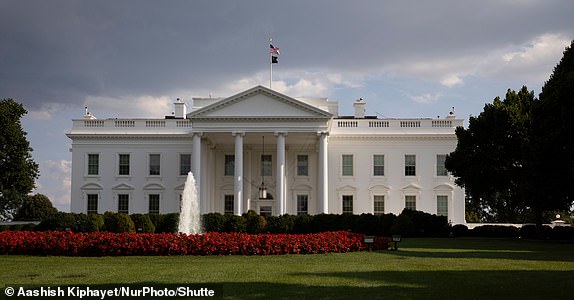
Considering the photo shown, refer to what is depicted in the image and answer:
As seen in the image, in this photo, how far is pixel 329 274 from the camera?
1597cm

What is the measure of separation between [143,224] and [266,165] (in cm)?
1593

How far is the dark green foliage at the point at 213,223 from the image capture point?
129 ft

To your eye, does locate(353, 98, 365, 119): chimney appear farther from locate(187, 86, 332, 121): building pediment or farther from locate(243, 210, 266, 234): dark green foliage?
locate(243, 210, 266, 234): dark green foliage

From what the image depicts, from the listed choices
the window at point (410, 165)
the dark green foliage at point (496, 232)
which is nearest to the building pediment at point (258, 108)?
the window at point (410, 165)

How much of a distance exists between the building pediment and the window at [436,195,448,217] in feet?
38.9

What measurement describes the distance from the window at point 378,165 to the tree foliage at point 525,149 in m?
7.54

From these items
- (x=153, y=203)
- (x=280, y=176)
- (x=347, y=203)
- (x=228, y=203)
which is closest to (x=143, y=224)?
(x=280, y=176)

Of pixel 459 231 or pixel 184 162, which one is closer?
pixel 459 231

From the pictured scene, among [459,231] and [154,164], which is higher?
[154,164]

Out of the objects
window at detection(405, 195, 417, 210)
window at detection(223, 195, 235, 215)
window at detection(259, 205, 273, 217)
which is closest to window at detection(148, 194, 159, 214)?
window at detection(223, 195, 235, 215)

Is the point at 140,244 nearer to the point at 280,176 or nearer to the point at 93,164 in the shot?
the point at 280,176

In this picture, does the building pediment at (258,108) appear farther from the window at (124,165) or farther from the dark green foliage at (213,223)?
the dark green foliage at (213,223)

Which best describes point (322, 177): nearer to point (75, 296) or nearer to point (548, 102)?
point (548, 102)

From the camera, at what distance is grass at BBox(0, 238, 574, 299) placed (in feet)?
42.3
